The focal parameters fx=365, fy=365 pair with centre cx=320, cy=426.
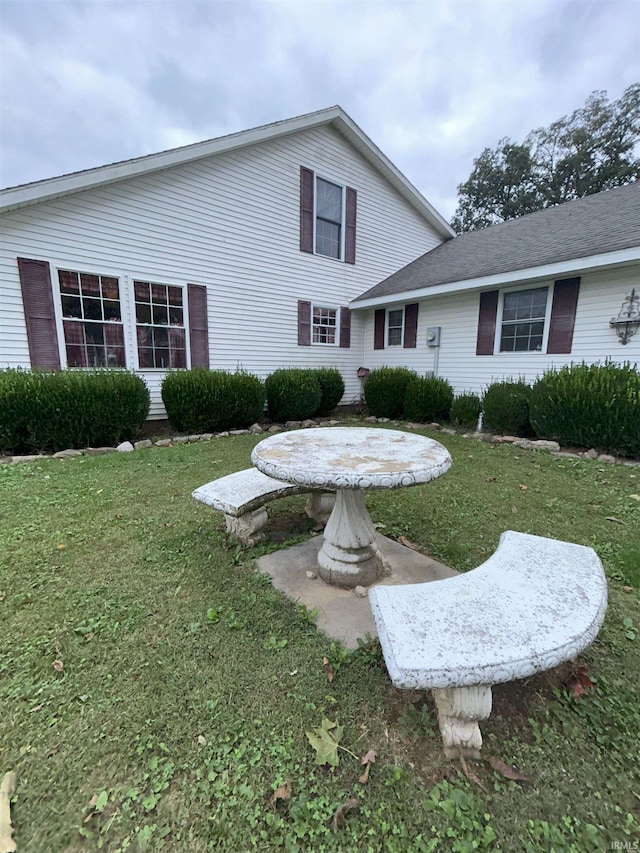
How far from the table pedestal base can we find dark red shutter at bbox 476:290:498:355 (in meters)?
6.61

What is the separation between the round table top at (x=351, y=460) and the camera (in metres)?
1.68

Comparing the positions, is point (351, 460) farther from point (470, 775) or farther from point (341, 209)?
point (341, 209)

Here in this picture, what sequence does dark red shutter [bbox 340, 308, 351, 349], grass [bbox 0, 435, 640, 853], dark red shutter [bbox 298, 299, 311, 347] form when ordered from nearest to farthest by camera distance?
grass [bbox 0, 435, 640, 853] → dark red shutter [bbox 298, 299, 311, 347] → dark red shutter [bbox 340, 308, 351, 349]

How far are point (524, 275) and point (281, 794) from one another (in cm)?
741

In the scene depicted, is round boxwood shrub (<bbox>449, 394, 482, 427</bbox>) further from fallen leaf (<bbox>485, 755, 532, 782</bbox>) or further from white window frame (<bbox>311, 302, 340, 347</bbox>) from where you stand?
fallen leaf (<bbox>485, 755, 532, 782</bbox>)

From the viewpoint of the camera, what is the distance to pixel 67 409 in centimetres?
511

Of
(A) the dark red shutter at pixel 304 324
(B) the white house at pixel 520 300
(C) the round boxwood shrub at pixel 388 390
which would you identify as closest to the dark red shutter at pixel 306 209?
(A) the dark red shutter at pixel 304 324

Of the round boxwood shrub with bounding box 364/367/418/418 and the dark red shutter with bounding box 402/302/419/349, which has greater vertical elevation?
the dark red shutter with bounding box 402/302/419/349

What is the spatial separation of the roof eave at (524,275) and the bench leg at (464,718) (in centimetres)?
644

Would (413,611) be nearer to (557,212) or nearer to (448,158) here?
(557,212)

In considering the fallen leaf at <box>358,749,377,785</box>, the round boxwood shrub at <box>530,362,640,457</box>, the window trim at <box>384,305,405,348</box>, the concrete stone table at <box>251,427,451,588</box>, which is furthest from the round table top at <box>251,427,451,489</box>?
the window trim at <box>384,305,405,348</box>

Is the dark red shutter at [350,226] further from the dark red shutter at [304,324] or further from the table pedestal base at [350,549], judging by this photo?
the table pedestal base at [350,549]

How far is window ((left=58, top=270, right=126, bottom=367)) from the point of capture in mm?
5922

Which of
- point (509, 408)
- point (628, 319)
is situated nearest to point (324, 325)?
point (509, 408)
